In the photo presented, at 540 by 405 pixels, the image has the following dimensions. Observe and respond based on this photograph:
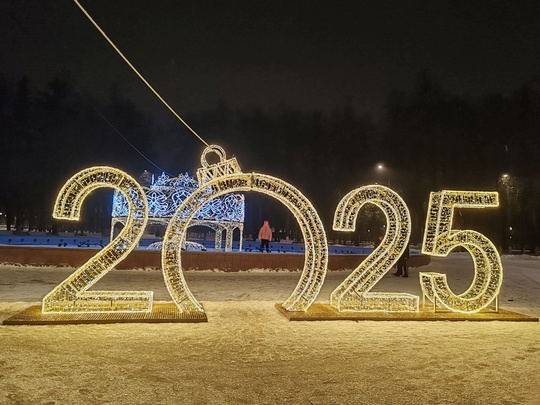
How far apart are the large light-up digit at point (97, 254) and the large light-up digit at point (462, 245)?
5.40m

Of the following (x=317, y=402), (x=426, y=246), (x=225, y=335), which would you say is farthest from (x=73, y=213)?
(x=426, y=246)

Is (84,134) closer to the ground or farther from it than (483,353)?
farther from it

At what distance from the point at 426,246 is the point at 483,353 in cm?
280

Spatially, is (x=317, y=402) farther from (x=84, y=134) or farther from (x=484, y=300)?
(x=84, y=134)

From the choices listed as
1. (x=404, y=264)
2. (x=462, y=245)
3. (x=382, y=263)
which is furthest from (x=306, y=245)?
(x=404, y=264)

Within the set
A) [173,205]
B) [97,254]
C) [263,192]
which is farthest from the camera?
[173,205]

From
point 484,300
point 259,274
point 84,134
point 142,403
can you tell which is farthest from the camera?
point 84,134

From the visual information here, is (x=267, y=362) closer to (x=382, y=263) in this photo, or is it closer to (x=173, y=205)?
(x=382, y=263)

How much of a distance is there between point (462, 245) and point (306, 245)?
10.4 ft

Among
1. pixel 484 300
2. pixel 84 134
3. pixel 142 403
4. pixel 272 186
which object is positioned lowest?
pixel 142 403

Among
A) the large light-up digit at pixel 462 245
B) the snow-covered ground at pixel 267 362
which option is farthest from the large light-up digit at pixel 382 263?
the snow-covered ground at pixel 267 362

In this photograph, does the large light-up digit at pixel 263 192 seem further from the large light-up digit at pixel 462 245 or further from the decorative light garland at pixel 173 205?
the decorative light garland at pixel 173 205

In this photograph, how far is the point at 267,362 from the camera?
215 inches

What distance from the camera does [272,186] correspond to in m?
8.34
